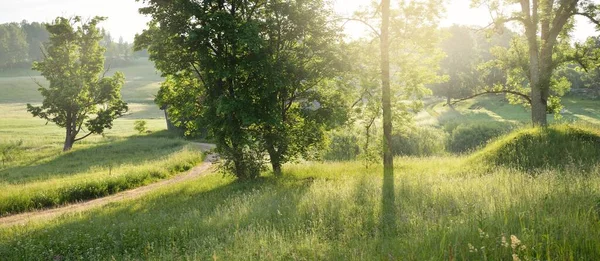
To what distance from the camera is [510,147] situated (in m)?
15.0

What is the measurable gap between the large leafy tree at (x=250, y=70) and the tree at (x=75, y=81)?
22.4 metres

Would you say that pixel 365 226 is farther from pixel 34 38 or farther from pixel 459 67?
pixel 34 38

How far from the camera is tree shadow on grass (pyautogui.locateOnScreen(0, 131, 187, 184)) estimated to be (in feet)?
80.5

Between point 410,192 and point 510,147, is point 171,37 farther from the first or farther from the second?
point 510,147

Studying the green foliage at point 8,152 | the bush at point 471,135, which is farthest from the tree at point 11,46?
the bush at point 471,135

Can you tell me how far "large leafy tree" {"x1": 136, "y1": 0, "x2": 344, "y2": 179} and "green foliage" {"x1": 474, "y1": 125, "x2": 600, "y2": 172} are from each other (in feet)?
21.3

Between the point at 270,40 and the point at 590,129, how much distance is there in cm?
1366

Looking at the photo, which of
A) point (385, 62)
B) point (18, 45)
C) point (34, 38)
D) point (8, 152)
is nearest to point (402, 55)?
point (385, 62)

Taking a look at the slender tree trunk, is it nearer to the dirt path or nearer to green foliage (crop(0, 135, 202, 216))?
the dirt path

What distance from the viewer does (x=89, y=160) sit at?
31094mm

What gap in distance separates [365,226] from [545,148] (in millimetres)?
10213

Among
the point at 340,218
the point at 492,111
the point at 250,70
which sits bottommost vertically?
the point at 492,111

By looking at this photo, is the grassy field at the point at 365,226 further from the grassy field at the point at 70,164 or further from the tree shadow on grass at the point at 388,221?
the grassy field at the point at 70,164

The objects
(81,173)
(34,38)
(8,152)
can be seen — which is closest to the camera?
(81,173)
